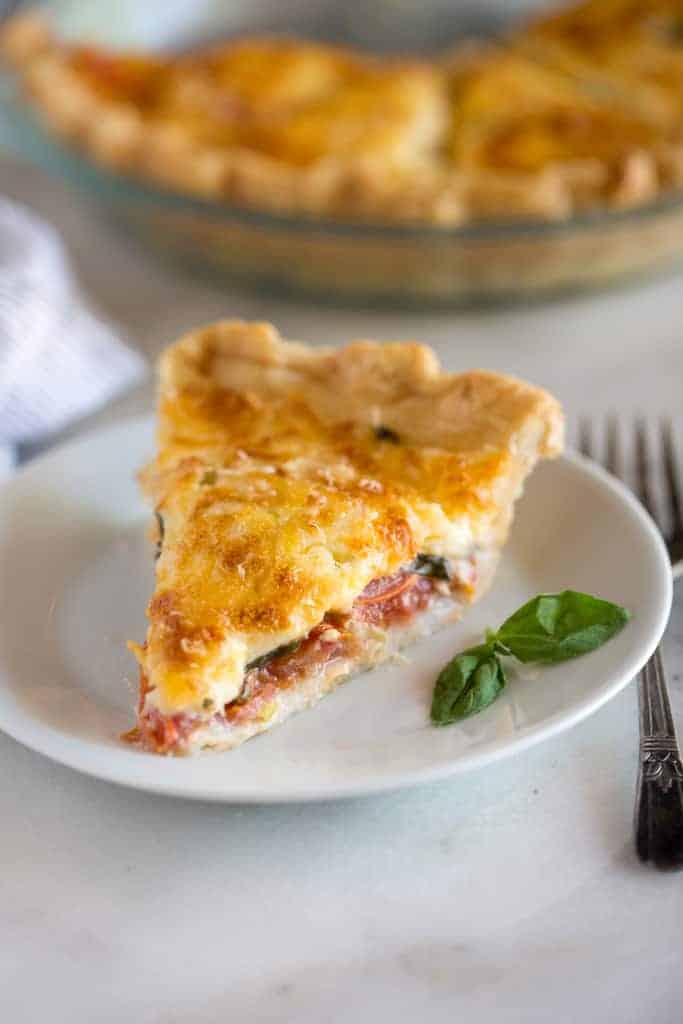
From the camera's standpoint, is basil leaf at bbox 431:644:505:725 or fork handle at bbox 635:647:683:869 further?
basil leaf at bbox 431:644:505:725

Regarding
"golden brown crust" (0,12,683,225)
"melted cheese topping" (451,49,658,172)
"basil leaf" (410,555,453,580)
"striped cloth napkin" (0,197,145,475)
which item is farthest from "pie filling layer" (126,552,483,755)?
"melted cheese topping" (451,49,658,172)

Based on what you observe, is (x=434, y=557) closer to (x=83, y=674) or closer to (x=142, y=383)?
(x=83, y=674)

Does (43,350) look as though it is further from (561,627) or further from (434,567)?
(561,627)

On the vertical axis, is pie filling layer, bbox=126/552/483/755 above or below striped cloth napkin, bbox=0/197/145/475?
above

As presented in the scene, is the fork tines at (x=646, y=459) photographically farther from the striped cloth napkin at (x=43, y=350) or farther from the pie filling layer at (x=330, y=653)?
the striped cloth napkin at (x=43, y=350)

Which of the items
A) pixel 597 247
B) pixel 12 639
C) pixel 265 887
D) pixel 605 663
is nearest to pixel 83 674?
pixel 12 639

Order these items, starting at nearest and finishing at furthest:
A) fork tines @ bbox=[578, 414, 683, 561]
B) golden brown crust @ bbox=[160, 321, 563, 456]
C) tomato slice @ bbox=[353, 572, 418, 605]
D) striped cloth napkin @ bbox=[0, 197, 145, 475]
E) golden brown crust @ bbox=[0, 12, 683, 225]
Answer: tomato slice @ bbox=[353, 572, 418, 605]
golden brown crust @ bbox=[160, 321, 563, 456]
fork tines @ bbox=[578, 414, 683, 561]
striped cloth napkin @ bbox=[0, 197, 145, 475]
golden brown crust @ bbox=[0, 12, 683, 225]

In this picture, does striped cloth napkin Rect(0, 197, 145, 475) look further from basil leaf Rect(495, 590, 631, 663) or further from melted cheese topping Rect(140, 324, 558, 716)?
basil leaf Rect(495, 590, 631, 663)
